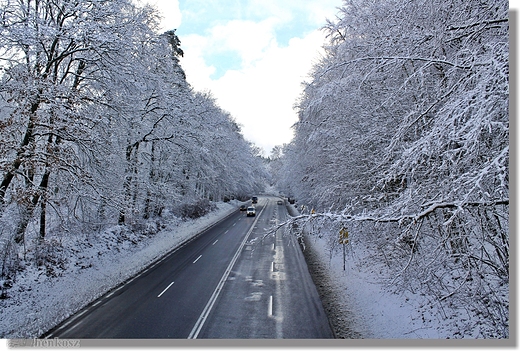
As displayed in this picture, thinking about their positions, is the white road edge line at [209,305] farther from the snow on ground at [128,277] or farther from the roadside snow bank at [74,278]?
the roadside snow bank at [74,278]

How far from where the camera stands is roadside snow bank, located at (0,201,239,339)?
7.84 metres

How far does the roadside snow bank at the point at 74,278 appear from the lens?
7.84 meters

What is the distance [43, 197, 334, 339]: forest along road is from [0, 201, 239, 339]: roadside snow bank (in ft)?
1.78

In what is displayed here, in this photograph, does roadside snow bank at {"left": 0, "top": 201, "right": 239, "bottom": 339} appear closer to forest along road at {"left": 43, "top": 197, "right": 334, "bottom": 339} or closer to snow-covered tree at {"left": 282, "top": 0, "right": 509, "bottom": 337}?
forest along road at {"left": 43, "top": 197, "right": 334, "bottom": 339}

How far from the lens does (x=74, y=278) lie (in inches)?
443

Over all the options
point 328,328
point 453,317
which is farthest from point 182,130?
point 453,317

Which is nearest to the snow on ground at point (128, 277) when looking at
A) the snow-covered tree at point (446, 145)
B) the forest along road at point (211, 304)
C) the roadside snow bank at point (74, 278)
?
the roadside snow bank at point (74, 278)

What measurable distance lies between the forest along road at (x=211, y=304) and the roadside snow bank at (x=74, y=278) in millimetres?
544

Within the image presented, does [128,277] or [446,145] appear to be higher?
[446,145]

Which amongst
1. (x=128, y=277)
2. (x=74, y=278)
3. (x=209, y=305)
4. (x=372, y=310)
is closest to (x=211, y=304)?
(x=209, y=305)

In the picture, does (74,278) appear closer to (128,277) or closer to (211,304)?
(128,277)

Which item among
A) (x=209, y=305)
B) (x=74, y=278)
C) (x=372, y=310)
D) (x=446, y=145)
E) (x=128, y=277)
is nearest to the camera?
(x=446, y=145)

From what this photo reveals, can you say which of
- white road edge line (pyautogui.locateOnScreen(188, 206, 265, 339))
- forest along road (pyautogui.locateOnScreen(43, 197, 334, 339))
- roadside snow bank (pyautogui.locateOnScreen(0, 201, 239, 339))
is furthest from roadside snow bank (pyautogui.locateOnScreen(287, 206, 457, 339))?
roadside snow bank (pyautogui.locateOnScreen(0, 201, 239, 339))

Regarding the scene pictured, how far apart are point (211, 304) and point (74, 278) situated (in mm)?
5795
